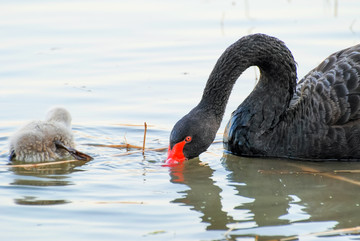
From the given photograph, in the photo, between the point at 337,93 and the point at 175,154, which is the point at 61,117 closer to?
the point at 175,154

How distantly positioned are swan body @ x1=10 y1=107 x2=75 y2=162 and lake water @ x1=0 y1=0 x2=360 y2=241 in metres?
0.18

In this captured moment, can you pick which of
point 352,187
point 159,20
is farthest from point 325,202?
point 159,20

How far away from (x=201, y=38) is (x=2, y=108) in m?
3.56

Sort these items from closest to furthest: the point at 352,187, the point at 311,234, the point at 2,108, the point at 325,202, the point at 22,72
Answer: the point at 311,234 < the point at 325,202 < the point at 352,187 < the point at 2,108 < the point at 22,72

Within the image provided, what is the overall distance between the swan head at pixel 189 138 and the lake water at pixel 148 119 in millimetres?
180

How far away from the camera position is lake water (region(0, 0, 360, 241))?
518cm

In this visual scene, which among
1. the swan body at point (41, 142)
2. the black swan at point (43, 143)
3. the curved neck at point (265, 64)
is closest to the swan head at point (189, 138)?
the curved neck at point (265, 64)

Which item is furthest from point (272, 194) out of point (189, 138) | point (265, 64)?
→ point (265, 64)

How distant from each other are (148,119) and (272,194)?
2.34m

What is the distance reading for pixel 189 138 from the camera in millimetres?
6398

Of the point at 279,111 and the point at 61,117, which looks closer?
the point at 61,117

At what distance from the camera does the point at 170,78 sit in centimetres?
910

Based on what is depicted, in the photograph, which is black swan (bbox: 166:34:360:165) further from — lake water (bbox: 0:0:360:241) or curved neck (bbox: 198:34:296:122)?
lake water (bbox: 0:0:360:241)

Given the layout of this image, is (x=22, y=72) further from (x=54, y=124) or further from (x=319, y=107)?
(x=319, y=107)
